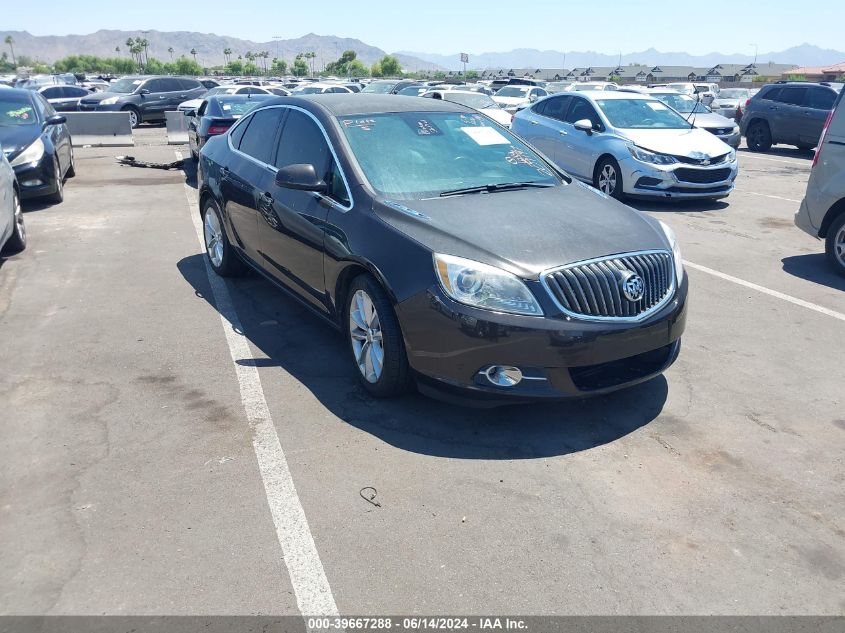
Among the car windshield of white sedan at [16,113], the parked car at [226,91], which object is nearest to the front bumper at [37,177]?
the car windshield of white sedan at [16,113]

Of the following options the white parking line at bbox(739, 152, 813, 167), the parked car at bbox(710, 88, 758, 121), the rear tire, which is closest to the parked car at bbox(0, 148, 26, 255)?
the white parking line at bbox(739, 152, 813, 167)

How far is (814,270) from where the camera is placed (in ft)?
25.2

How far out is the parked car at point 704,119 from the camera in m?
16.9

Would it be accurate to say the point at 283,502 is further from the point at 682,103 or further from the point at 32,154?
the point at 682,103

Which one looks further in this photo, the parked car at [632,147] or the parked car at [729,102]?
the parked car at [729,102]

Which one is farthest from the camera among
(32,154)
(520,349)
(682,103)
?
(682,103)

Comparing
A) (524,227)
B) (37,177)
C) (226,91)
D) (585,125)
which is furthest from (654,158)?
(226,91)

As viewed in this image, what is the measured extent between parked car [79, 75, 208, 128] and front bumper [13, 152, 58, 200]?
619 inches

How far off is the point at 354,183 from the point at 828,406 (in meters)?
3.29

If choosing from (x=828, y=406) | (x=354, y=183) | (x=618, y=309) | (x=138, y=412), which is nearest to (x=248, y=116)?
(x=354, y=183)

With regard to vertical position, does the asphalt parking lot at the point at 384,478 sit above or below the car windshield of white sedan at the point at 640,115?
below

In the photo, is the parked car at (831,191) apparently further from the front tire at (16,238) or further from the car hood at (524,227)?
the front tire at (16,238)

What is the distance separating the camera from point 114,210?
1073 centimetres

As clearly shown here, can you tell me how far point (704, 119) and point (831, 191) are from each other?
11020 millimetres
